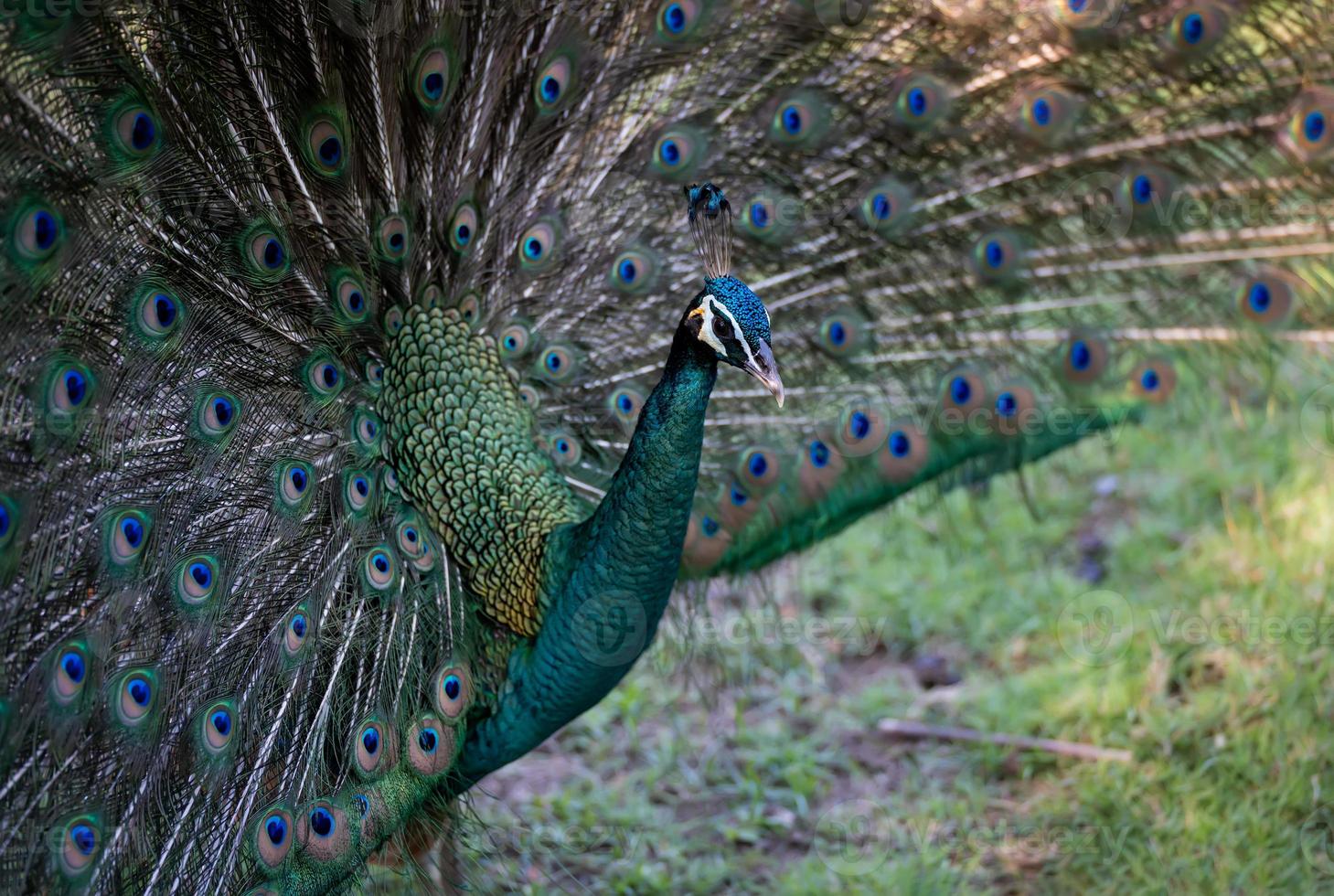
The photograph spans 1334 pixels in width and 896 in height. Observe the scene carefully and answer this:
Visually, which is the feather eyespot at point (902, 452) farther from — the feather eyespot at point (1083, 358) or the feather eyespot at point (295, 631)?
A: the feather eyespot at point (295, 631)

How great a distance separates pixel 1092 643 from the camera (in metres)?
4.29

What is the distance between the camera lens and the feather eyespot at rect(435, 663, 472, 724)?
2.63 m

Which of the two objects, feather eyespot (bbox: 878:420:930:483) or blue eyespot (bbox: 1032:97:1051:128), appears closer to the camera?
blue eyespot (bbox: 1032:97:1051:128)

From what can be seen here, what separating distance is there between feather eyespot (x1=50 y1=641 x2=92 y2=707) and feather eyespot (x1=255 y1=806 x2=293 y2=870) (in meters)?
0.43

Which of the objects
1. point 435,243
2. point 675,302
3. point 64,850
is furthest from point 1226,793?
point 64,850

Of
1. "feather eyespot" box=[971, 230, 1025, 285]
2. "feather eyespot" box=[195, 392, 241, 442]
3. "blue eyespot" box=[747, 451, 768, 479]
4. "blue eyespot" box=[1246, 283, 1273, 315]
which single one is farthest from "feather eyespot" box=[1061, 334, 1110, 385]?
"feather eyespot" box=[195, 392, 241, 442]

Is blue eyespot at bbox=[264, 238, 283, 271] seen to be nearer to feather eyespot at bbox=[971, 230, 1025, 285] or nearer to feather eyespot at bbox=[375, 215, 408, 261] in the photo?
feather eyespot at bbox=[375, 215, 408, 261]

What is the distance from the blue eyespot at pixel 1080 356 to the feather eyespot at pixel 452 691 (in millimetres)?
1833

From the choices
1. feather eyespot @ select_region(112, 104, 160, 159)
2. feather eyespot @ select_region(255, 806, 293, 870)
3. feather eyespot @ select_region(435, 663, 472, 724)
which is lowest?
feather eyespot @ select_region(435, 663, 472, 724)

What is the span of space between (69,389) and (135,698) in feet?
1.78

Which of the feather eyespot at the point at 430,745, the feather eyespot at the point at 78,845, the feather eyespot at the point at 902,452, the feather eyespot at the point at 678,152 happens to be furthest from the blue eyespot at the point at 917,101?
the feather eyespot at the point at 78,845

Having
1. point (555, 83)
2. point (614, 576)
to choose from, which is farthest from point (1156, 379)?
point (555, 83)

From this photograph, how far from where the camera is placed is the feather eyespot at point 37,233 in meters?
1.94

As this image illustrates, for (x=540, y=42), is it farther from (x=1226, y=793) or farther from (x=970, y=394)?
(x=1226, y=793)
